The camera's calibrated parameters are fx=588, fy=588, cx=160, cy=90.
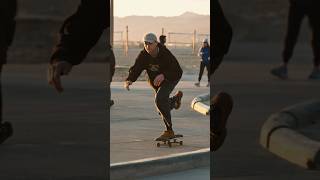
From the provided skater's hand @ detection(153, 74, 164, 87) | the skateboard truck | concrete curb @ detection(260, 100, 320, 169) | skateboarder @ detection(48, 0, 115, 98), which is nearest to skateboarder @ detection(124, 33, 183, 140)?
skater's hand @ detection(153, 74, 164, 87)

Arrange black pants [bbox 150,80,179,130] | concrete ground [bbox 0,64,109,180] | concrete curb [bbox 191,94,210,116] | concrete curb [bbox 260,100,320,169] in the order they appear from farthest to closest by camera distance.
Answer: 1. concrete curb [bbox 191,94,210,116]
2. black pants [bbox 150,80,179,130]
3. concrete ground [bbox 0,64,109,180]
4. concrete curb [bbox 260,100,320,169]

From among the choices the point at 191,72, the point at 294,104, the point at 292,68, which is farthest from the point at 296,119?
the point at 191,72

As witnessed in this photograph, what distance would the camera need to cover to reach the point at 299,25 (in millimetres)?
4062

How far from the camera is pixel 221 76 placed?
160 inches

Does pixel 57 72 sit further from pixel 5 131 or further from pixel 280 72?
pixel 280 72

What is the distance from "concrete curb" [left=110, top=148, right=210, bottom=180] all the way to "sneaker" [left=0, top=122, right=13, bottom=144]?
1.52 metres

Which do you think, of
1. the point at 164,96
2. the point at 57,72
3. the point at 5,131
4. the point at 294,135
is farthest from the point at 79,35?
the point at 164,96

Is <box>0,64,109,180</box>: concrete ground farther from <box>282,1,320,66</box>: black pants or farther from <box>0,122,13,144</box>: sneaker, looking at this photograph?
<box>282,1,320,66</box>: black pants

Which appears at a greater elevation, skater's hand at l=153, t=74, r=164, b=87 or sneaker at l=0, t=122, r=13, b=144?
skater's hand at l=153, t=74, r=164, b=87

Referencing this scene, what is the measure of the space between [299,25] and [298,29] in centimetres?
3

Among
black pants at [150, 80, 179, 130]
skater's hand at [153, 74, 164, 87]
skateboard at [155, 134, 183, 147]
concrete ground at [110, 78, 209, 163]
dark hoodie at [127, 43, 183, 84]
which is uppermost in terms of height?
dark hoodie at [127, 43, 183, 84]

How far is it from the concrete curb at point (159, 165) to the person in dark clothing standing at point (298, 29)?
6.53 ft

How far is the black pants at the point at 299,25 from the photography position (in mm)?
4027

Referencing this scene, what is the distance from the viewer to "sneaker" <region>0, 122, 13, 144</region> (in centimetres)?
403
